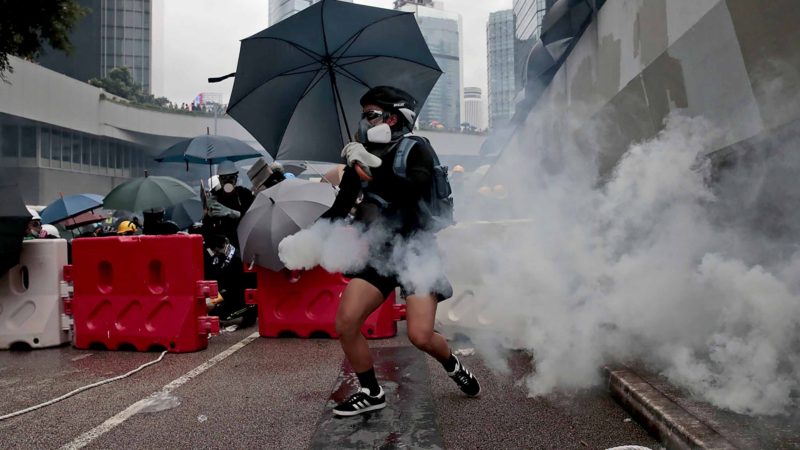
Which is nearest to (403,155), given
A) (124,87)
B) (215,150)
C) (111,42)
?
(215,150)

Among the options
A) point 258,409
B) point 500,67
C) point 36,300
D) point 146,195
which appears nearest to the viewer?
point 258,409

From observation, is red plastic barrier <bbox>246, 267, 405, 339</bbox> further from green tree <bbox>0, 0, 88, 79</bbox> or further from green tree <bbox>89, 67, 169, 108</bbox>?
green tree <bbox>89, 67, 169, 108</bbox>

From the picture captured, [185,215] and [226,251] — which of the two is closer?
[226,251]

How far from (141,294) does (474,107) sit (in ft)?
35.6

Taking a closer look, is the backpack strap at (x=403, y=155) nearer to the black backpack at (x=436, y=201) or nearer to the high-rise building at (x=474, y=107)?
the black backpack at (x=436, y=201)

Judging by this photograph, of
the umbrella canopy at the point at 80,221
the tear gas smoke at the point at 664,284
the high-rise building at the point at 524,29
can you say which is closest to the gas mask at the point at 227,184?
the tear gas smoke at the point at 664,284

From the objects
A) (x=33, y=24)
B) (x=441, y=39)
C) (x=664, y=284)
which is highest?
(x=33, y=24)

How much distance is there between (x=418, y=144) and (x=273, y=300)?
3.97 metres

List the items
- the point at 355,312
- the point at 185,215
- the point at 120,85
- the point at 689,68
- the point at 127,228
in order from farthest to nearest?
the point at 120,85 < the point at 185,215 < the point at 127,228 < the point at 689,68 < the point at 355,312

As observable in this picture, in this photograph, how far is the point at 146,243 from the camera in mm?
6316

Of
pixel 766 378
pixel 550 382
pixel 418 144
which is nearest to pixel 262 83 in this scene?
pixel 418 144

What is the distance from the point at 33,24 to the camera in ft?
32.4

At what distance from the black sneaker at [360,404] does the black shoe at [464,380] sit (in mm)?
501

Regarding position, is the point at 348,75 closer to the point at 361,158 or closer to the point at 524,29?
the point at 361,158
